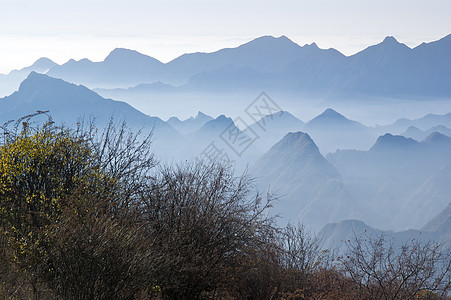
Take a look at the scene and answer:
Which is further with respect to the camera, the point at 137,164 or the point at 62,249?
the point at 137,164

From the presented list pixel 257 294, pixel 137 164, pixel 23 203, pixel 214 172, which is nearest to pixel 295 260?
pixel 257 294

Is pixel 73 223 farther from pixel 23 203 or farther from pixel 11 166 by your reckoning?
pixel 11 166

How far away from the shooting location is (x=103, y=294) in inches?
264

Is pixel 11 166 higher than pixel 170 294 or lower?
higher

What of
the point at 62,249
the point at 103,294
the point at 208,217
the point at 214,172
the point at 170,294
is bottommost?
the point at 170,294

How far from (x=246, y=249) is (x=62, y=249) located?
555 cm

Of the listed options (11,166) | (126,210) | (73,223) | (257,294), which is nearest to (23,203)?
(11,166)

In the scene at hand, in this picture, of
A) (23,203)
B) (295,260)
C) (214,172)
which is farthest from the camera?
(295,260)

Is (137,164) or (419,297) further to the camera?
(137,164)

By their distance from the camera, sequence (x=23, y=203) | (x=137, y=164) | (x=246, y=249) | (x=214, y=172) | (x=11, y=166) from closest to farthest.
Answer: (x=23, y=203) < (x=11, y=166) < (x=246, y=249) < (x=214, y=172) < (x=137, y=164)

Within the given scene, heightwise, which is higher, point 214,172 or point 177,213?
point 214,172

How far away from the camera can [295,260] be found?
13.8m

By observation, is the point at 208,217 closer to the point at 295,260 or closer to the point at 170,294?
the point at 170,294

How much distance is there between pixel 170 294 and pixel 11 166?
455 cm
